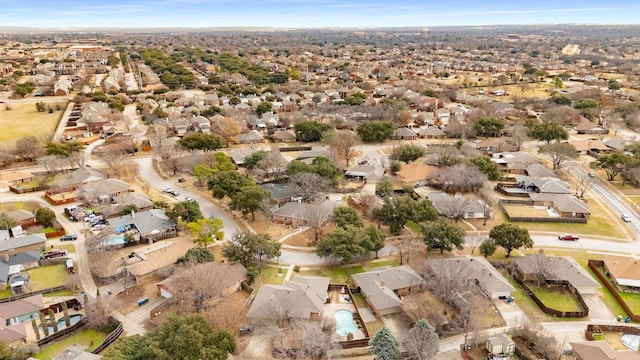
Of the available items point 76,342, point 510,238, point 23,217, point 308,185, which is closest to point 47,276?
point 76,342

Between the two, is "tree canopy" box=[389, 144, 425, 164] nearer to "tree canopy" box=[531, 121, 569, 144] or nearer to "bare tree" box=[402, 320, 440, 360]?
"tree canopy" box=[531, 121, 569, 144]

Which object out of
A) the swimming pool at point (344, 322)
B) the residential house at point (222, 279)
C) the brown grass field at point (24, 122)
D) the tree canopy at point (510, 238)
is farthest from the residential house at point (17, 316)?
the brown grass field at point (24, 122)

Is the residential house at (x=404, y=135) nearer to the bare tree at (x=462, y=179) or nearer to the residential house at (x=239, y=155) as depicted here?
the bare tree at (x=462, y=179)

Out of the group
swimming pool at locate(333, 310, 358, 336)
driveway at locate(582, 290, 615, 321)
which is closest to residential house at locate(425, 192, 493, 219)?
driveway at locate(582, 290, 615, 321)

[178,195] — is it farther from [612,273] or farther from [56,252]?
[612,273]

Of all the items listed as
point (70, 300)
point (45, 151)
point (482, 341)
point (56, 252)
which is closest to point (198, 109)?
point (45, 151)

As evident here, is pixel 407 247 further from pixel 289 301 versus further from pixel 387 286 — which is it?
pixel 289 301
